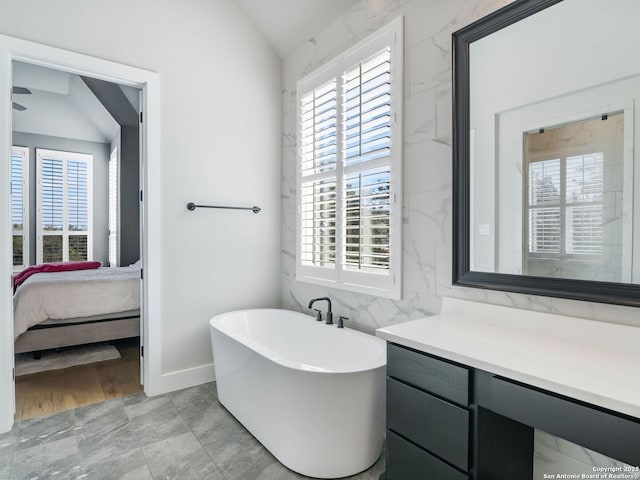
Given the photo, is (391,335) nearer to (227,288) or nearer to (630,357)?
(630,357)

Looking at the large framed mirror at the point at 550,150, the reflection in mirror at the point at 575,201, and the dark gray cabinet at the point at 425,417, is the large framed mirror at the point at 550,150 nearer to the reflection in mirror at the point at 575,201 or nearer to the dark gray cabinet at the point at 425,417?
the reflection in mirror at the point at 575,201

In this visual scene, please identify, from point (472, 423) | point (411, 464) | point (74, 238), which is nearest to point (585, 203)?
point (472, 423)

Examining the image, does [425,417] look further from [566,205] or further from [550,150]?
[550,150]

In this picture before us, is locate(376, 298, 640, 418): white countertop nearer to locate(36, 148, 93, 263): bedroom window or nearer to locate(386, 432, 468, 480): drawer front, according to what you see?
locate(386, 432, 468, 480): drawer front

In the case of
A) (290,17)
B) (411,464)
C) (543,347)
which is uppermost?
(290,17)

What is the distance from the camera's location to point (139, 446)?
82.7 inches

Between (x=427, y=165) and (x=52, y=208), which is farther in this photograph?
(x=52, y=208)

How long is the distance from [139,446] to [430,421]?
167 cm

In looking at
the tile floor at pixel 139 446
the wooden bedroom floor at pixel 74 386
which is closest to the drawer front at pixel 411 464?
the tile floor at pixel 139 446

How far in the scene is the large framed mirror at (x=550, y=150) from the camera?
4.42ft

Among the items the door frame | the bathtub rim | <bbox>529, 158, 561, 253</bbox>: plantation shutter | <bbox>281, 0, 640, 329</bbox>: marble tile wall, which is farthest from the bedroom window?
<bbox>529, 158, 561, 253</bbox>: plantation shutter

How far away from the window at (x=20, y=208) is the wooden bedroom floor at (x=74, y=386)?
375cm

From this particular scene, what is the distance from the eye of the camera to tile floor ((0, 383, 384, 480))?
1.87 metres

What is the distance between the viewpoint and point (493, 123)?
5.82 feet
